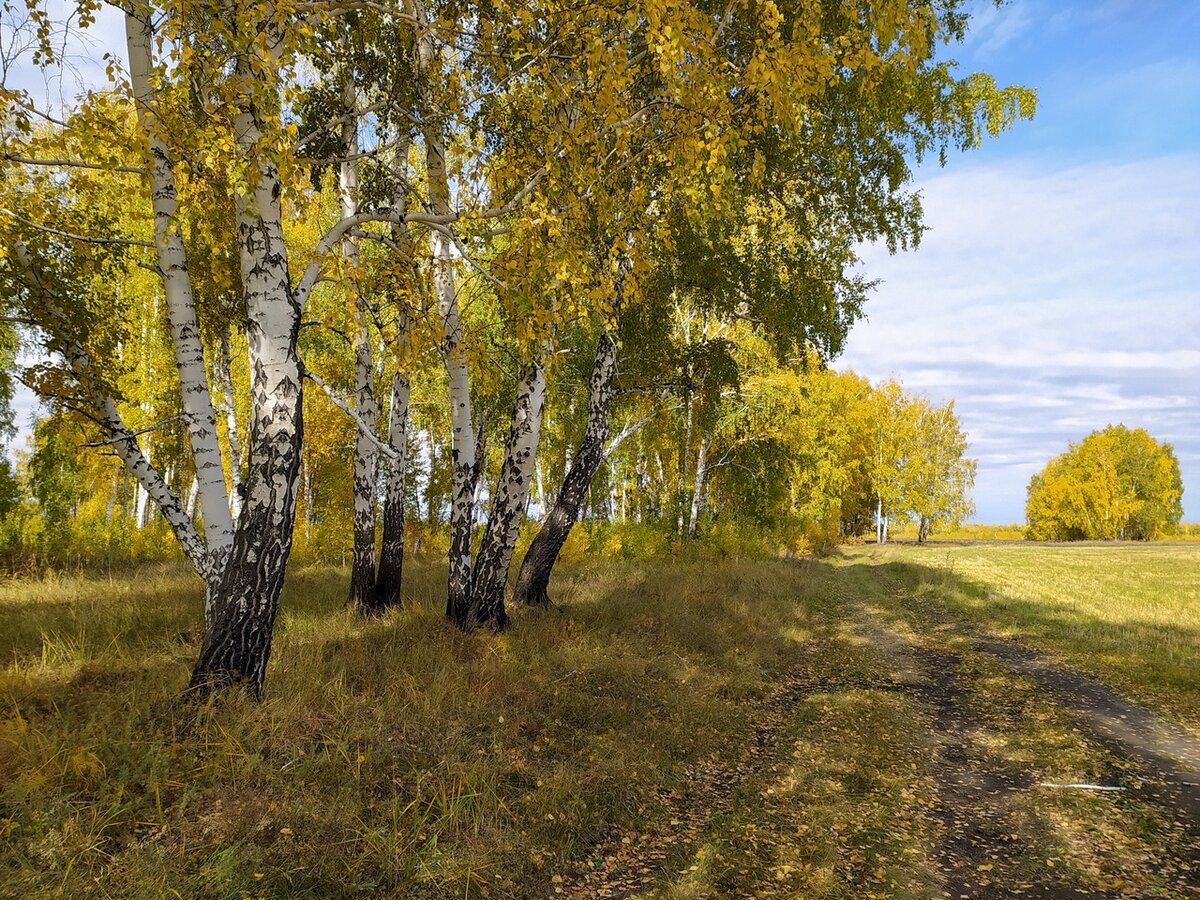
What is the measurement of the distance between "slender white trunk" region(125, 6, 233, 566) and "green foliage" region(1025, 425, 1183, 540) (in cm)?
8283

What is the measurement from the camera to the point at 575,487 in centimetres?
1145

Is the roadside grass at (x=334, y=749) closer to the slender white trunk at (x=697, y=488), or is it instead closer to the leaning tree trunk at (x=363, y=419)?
the leaning tree trunk at (x=363, y=419)

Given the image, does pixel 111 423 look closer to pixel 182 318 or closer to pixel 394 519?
pixel 182 318

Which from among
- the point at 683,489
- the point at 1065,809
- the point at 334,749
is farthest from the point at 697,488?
the point at 334,749

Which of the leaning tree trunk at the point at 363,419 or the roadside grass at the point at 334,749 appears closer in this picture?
the roadside grass at the point at 334,749

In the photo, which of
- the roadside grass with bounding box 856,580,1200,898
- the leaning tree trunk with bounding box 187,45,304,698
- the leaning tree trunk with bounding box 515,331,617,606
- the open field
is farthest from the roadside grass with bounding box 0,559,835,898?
the roadside grass with bounding box 856,580,1200,898

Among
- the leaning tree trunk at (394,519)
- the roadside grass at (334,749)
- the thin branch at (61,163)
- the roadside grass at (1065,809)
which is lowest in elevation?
the roadside grass at (1065,809)

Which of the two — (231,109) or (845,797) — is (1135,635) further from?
(231,109)

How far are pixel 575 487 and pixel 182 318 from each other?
268 inches

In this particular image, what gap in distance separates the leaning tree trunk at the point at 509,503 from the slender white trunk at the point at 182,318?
380 cm

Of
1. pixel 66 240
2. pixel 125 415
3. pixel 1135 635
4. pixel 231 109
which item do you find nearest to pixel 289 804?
pixel 231 109

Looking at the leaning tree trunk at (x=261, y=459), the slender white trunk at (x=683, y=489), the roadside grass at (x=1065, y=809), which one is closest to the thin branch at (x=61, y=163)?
the leaning tree trunk at (x=261, y=459)

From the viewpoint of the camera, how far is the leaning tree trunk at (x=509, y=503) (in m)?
9.12

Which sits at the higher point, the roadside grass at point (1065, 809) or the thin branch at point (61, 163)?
the thin branch at point (61, 163)
